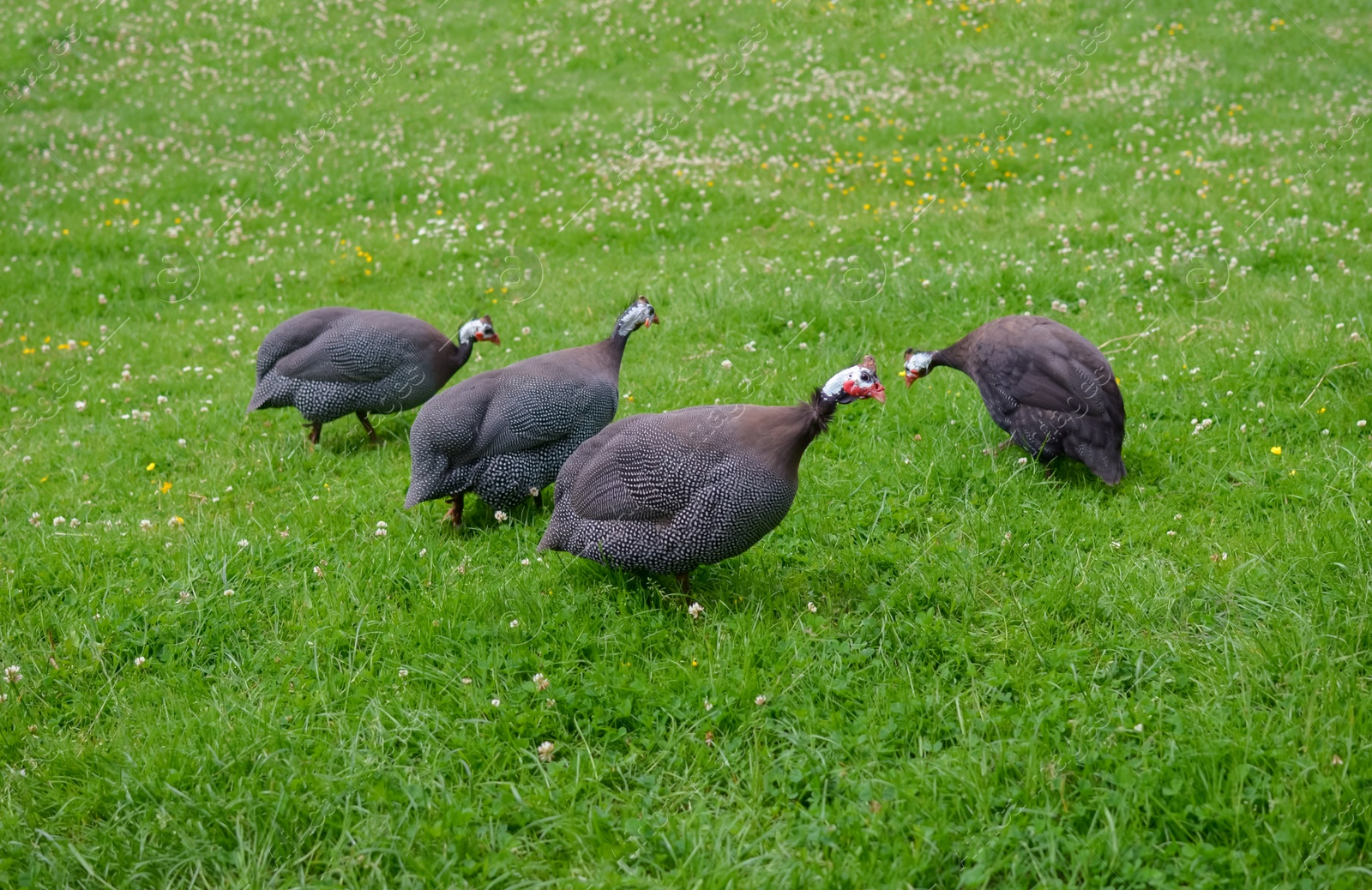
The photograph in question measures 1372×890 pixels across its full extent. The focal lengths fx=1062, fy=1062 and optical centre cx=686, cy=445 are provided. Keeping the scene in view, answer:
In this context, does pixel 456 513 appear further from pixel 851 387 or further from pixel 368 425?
pixel 851 387

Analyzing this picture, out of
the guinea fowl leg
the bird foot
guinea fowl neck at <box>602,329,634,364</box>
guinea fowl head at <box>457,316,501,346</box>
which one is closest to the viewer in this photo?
the bird foot

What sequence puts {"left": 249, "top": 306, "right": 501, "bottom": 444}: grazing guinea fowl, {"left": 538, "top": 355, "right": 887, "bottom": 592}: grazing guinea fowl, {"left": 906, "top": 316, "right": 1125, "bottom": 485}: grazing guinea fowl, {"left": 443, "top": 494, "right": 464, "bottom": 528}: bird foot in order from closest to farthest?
{"left": 538, "top": 355, "right": 887, "bottom": 592}: grazing guinea fowl < {"left": 906, "top": 316, "right": 1125, "bottom": 485}: grazing guinea fowl < {"left": 443, "top": 494, "right": 464, "bottom": 528}: bird foot < {"left": 249, "top": 306, "right": 501, "bottom": 444}: grazing guinea fowl

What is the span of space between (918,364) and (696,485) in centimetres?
232

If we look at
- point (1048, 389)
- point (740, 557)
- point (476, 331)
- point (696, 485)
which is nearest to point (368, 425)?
point (476, 331)

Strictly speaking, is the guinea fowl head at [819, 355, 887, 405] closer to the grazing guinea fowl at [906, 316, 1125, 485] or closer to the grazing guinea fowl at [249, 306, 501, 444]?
the grazing guinea fowl at [906, 316, 1125, 485]

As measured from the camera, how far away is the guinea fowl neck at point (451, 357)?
686cm

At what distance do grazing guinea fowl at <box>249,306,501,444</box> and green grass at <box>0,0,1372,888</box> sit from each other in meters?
0.43

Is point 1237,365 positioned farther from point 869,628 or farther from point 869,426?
point 869,628

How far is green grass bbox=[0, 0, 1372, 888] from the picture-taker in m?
3.39

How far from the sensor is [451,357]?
6.90 metres

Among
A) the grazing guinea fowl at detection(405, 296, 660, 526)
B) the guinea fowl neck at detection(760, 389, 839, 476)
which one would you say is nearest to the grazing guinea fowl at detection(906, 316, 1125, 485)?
the guinea fowl neck at detection(760, 389, 839, 476)

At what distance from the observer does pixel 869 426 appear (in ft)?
20.8

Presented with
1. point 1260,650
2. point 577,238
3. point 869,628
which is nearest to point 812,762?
point 869,628

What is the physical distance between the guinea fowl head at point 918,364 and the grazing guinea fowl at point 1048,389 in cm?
16
